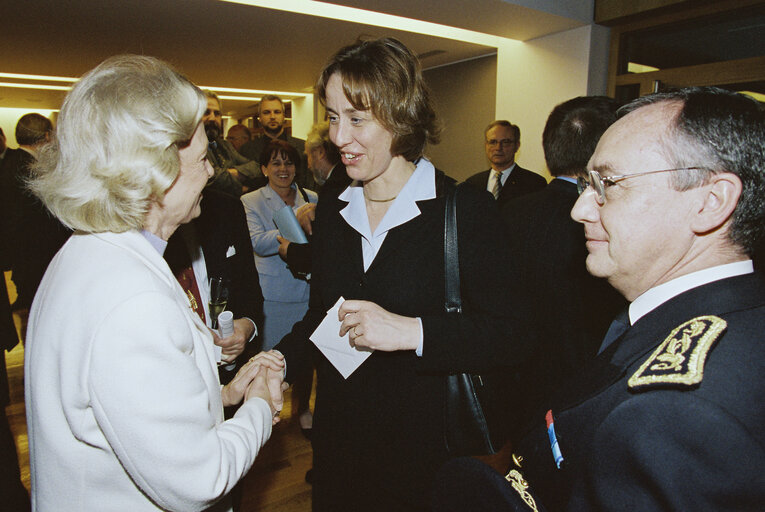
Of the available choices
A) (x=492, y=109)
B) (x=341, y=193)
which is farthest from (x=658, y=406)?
(x=492, y=109)

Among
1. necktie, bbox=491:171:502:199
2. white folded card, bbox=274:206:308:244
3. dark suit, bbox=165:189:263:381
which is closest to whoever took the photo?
dark suit, bbox=165:189:263:381

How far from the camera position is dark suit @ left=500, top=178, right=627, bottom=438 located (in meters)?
1.89

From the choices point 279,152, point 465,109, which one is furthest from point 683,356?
point 465,109

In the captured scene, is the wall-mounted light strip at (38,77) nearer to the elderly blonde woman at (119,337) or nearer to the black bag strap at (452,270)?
the elderly blonde woman at (119,337)

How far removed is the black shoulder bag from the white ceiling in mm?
2782

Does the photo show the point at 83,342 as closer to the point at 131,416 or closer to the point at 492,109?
the point at 131,416

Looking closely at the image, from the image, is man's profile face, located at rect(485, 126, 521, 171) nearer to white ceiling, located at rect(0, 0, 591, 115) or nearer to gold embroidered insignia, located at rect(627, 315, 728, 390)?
white ceiling, located at rect(0, 0, 591, 115)

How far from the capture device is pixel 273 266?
309 cm

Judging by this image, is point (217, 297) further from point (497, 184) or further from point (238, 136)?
point (238, 136)

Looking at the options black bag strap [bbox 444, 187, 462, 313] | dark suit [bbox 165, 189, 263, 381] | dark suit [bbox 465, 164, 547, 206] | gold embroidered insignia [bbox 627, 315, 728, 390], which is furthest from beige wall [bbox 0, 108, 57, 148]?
gold embroidered insignia [bbox 627, 315, 728, 390]

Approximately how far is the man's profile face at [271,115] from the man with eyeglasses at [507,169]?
2114 mm

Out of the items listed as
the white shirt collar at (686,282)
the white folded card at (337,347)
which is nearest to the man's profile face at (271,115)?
the white folded card at (337,347)

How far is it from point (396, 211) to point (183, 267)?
82 cm

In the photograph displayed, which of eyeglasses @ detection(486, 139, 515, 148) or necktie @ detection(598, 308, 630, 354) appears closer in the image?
necktie @ detection(598, 308, 630, 354)
